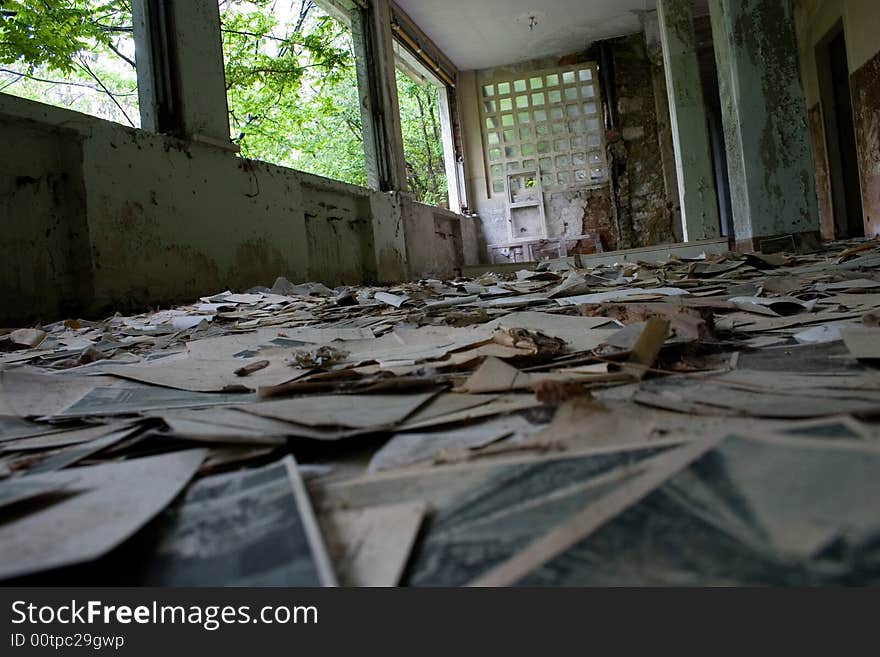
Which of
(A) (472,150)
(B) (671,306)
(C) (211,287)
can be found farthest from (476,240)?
(B) (671,306)

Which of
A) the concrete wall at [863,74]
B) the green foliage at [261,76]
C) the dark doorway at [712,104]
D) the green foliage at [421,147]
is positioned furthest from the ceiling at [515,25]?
the green foliage at [421,147]

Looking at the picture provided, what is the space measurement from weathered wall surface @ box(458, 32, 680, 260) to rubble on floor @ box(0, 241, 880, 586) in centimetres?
921

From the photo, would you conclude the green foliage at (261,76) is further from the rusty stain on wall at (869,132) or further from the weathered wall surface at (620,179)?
the rusty stain on wall at (869,132)

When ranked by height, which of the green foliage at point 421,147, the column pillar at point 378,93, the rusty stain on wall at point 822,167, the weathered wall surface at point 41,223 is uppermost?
the green foliage at point 421,147

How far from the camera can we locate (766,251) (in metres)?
5.35

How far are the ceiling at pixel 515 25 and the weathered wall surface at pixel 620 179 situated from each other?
0.31m

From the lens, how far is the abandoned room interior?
60 centimetres

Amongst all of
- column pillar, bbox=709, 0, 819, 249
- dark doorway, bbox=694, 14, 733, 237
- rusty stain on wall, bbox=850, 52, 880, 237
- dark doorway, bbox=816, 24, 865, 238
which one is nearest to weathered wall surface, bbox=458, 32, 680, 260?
dark doorway, bbox=694, 14, 733, 237

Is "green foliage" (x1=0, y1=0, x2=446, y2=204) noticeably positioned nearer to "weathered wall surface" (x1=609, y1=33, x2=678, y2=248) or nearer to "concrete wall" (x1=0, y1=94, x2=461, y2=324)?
"concrete wall" (x1=0, y1=94, x2=461, y2=324)

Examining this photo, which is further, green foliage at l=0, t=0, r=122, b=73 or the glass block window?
the glass block window

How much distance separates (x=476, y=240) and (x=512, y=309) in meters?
8.38

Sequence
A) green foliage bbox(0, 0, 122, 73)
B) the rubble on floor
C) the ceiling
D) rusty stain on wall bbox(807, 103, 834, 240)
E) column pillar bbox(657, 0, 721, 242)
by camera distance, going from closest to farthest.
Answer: the rubble on floor < green foliage bbox(0, 0, 122, 73) < column pillar bbox(657, 0, 721, 242) < rusty stain on wall bbox(807, 103, 834, 240) < the ceiling

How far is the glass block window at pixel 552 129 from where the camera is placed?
10.5m

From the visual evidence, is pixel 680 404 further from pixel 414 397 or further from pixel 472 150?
pixel 472 150
